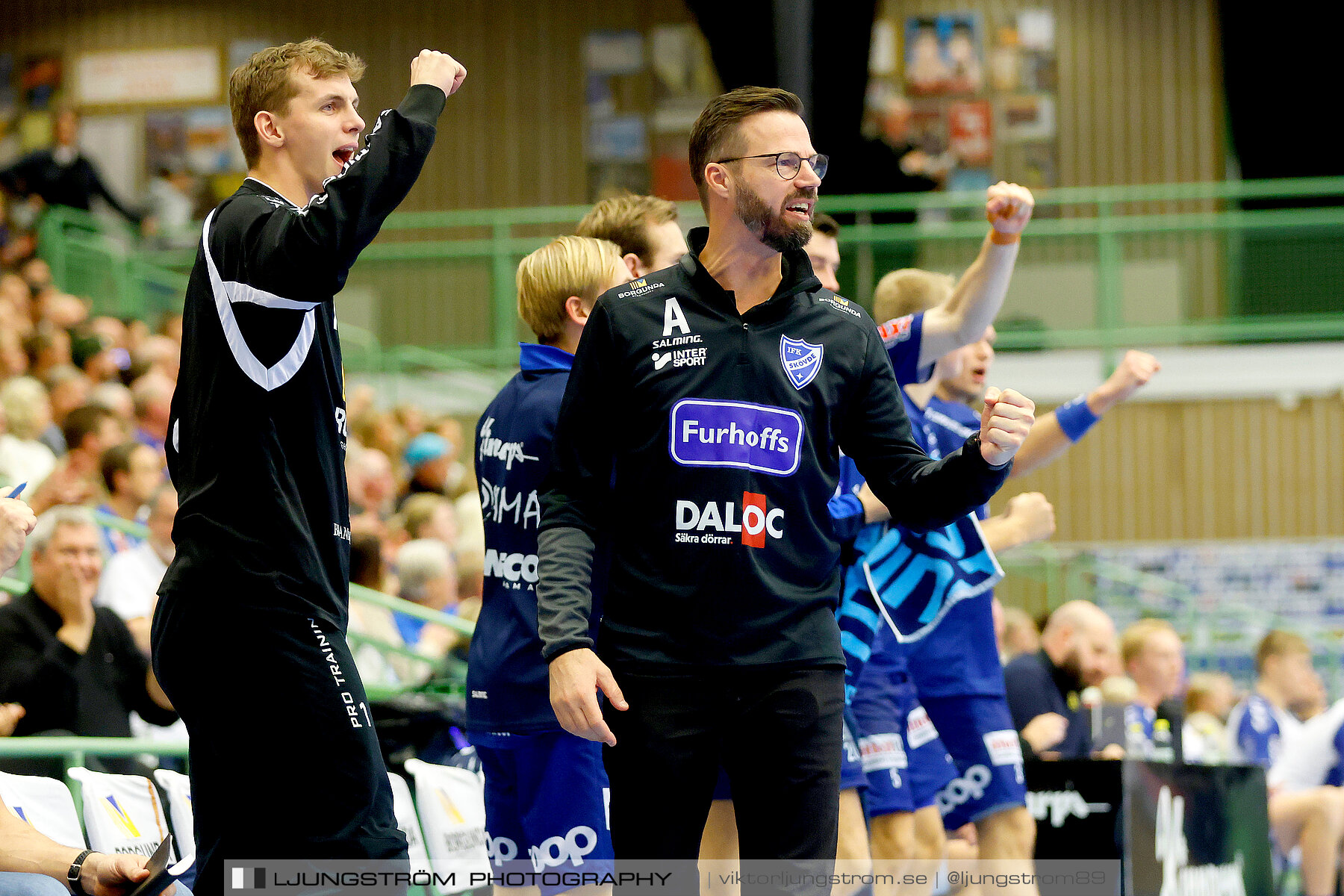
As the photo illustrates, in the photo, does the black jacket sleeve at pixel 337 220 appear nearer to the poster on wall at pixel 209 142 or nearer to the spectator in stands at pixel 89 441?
the spectator in stands at pixel 89 441

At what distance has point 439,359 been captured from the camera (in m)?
Answer: 13.6

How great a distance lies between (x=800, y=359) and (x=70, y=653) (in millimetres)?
3370

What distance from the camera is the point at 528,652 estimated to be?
11.8ft

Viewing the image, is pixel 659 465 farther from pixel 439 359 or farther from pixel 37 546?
pixel 439 359

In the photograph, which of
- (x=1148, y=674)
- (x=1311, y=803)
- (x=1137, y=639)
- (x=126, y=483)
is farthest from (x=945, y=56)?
(x=126, y=483)

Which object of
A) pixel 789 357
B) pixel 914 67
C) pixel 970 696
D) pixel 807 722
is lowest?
pixel 970 696

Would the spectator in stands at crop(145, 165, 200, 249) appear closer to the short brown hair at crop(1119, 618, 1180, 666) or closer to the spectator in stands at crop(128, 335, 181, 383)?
the spectator in stands at crop(128, 335, 181, 383)

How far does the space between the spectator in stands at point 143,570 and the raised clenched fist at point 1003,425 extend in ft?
14.4

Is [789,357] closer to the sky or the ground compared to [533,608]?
closer to the sky

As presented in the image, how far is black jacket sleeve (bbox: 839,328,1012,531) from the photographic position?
2.96 meters

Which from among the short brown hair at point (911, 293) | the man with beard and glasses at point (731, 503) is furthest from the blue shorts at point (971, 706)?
the man with beard and glasses at point (731, 503)

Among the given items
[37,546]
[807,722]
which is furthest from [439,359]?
[807,722]

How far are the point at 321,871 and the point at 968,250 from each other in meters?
10.5

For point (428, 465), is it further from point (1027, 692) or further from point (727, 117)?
point (727, 117)
